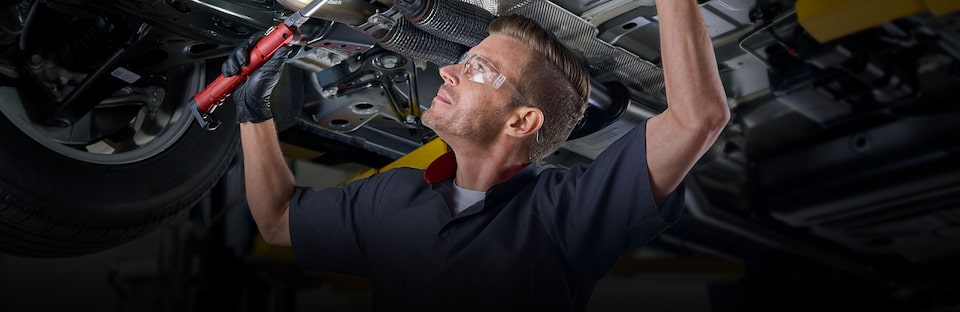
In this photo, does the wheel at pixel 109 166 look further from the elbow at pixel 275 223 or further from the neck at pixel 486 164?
the neck at pixel 486 164

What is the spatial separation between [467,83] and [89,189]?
2.41ft

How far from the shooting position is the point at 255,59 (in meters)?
1.37

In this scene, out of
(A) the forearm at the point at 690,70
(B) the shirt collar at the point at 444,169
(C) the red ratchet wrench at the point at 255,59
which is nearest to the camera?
(A) the forearm at the point at 690,70

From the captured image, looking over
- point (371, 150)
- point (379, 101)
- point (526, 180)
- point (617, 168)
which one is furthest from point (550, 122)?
point (371, 150)

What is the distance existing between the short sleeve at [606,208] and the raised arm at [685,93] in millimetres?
42

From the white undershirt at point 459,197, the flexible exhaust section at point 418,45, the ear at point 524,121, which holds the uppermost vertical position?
the flexible exhaust section at point 418,45

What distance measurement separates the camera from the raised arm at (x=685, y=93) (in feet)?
3.94

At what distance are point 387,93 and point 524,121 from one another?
385mm

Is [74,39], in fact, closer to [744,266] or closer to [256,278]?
[256,278]

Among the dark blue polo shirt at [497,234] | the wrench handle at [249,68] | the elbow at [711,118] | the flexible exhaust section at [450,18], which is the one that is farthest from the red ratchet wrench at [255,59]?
the elbow at [711,118]

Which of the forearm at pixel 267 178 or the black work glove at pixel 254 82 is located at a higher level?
the black work glove at pixel 254 82

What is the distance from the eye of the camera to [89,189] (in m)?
1.51

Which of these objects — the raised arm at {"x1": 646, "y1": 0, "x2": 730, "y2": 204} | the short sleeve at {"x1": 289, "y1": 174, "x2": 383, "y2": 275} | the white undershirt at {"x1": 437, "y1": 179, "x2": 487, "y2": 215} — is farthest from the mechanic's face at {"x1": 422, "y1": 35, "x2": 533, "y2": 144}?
the raised arm at {"x1": 646, "y1": 0, "x2": 730, "y2": 204}

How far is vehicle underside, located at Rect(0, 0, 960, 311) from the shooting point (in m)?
1.44
